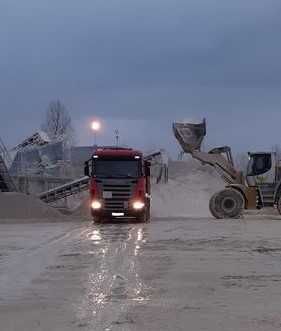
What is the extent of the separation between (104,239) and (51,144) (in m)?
44.0

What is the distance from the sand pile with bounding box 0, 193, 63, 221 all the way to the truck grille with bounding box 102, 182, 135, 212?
26.4ft

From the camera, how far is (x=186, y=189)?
70.8 m

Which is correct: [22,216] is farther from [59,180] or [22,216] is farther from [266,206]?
[59,180]

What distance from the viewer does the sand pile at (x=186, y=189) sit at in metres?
57.9

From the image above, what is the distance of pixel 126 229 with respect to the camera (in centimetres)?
2475

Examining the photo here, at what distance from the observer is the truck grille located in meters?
28.7

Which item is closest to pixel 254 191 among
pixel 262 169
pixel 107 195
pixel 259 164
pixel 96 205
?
pixel 262 169

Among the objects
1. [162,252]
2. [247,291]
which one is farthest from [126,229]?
[247,291]

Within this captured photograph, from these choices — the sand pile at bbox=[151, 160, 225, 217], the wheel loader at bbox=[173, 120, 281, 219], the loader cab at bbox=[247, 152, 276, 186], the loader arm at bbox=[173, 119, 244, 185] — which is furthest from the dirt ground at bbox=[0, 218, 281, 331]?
the sand pile at bbox=[151, 160, 225, 217]

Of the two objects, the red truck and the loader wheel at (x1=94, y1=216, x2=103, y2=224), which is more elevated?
the red truck

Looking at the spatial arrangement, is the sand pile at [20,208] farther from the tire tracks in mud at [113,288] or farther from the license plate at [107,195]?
the tire tracks in mud at [113,288]

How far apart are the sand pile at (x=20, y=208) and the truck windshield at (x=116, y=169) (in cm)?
811

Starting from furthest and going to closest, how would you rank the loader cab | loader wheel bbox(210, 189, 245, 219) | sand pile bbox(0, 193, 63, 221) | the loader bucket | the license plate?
sand pile bbox(0, 193, 63, 221), the loader bucket, the loader cab, loader wheel bbox(210, 189, 245, 219), the license plate

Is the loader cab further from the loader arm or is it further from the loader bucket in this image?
the loader bucket
